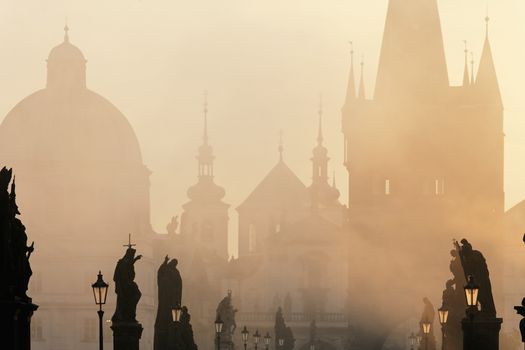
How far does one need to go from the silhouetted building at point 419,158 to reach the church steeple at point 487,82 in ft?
0.18

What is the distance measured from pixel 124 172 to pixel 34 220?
6.80m

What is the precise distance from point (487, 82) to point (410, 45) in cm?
497

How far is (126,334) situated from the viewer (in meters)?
49.1

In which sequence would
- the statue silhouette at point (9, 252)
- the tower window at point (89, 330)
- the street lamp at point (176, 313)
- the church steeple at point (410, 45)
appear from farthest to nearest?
the tower window at point (89, 330) → the church steeple at point (410, 45) → the street lamp at point (176, 313) → the statue silhouette at point (9, 252)

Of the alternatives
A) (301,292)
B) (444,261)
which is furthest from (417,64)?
(301,292)

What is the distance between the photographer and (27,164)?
147m

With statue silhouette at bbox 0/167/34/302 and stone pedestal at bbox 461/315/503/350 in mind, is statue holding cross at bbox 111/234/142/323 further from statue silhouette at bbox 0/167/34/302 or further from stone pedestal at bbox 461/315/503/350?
statue silhouette at bbox 0/167/34/302

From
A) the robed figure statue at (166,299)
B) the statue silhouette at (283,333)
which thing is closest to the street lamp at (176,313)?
the robed figure statue at (166,299)

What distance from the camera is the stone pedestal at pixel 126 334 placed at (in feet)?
161

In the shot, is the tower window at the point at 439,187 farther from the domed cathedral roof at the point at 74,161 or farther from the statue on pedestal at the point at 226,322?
the domed cathedral roof at the point at 74,161

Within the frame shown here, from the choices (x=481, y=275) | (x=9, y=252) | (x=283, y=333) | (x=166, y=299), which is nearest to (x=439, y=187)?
(x=283, y=333)

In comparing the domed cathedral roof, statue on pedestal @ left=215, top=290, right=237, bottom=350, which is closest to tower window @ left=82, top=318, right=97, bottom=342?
the domed cathedral roof

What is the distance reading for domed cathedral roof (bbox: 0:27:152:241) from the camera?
147 metres

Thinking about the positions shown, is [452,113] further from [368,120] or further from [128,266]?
[128,266]
